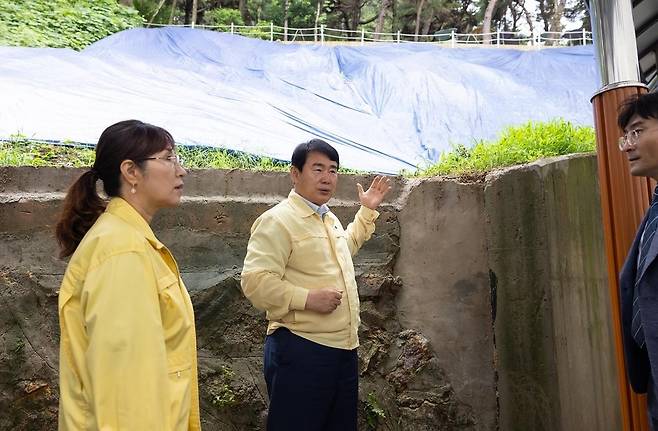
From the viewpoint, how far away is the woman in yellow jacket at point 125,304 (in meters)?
1.27

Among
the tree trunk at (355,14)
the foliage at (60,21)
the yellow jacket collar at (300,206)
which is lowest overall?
the yellow jacket collar at (300,206)

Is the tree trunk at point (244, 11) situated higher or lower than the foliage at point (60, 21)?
higher

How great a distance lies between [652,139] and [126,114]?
4482 millimetres

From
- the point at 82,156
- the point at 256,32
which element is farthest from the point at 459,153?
the point at 256,32

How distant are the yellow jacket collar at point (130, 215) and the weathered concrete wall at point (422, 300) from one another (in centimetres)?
176

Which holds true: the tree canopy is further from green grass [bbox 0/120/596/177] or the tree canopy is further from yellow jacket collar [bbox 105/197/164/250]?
yellow jacket collar [bbox 105/197/164/250]

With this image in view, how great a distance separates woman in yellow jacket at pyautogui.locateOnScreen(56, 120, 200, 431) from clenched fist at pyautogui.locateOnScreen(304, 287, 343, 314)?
29.7 inches

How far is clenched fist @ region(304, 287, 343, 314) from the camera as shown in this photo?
88.6 inches

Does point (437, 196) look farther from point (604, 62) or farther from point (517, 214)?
point (604, 62)

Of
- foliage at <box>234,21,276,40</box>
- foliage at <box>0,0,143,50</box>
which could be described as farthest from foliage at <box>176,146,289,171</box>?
foliage at <box>234,21,276,40</box>

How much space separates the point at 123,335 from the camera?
4.19ft

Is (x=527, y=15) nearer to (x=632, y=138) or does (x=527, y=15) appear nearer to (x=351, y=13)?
(x=351, y=13)

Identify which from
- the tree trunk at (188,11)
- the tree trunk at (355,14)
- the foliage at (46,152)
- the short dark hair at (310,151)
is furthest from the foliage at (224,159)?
the tree trunk at (355,14)

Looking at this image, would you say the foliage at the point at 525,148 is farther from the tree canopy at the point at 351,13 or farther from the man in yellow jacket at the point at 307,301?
the tree canopy at the point at 351,13
